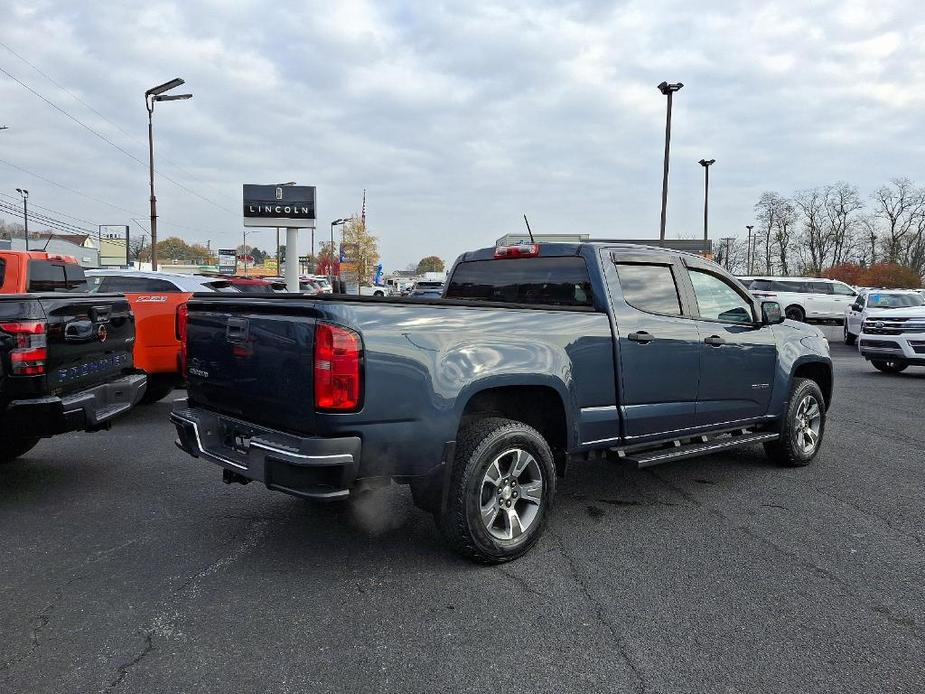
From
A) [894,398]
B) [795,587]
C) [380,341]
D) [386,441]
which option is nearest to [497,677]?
[386,441]

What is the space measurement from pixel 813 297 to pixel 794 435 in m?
23.4

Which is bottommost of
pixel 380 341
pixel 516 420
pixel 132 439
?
pixel 132 439

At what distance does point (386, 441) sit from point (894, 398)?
380 inches

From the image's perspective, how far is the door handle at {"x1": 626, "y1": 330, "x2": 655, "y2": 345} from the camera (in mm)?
4285

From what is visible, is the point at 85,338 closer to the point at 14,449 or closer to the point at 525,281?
the point at 14,449

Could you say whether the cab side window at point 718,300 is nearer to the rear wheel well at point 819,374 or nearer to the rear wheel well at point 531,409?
the rear wheel well at point 819,374

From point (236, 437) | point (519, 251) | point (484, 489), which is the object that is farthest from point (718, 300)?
point (236, 437)

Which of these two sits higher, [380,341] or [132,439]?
[380,341]

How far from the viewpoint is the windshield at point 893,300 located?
1762 centimetres

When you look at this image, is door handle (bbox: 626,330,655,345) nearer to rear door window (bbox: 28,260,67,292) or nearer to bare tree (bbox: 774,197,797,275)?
rear door window (bbox: 28,260,67,292)

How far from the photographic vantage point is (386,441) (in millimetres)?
3186

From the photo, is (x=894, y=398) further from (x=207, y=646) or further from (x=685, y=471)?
(x=207, y=646)

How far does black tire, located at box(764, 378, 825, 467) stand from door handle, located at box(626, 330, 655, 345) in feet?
6.69

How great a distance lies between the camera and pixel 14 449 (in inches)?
222
